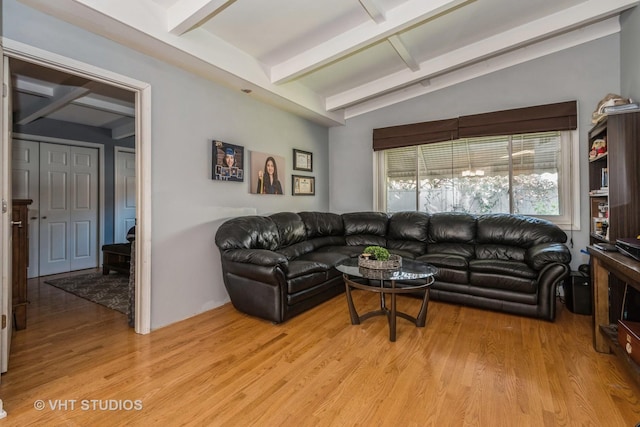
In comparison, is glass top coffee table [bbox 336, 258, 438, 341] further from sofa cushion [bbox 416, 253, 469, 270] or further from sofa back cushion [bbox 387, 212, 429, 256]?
sofa back cushion [bbox 387, 212, 429, 256]

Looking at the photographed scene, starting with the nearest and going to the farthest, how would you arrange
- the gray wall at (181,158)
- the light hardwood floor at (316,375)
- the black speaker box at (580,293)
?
the light hardwood floor at (316,375), the gray wall at (181,158), the black speaker box at (580,293)

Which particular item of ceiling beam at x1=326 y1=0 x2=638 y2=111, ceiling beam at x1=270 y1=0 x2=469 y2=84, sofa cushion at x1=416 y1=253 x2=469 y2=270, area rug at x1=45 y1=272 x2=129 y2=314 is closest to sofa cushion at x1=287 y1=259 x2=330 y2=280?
sofa cushion at x1=416 y1=253 x2=469 y2=270

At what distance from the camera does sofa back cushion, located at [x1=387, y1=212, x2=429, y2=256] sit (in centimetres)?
393

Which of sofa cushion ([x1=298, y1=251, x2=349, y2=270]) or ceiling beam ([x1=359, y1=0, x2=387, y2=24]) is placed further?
sofa cushion ([x1=298, y1=251, x2=349, y2=270])

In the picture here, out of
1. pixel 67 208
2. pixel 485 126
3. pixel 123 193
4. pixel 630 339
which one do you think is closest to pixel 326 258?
pixel 630 339

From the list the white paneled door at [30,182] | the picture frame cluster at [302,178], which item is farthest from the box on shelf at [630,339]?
the white paneled door at [30,182]

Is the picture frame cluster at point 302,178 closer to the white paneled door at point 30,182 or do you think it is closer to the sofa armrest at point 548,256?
the sofa armrest at point 548,256

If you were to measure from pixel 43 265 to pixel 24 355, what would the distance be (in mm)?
3185

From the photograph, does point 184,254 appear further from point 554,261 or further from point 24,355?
point 554,261

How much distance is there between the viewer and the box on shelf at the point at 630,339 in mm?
1690

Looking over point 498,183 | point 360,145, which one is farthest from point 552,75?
point 360,145

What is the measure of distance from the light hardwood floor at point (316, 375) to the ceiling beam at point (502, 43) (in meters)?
2.90

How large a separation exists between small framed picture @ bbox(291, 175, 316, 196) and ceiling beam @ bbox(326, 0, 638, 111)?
4.39ft

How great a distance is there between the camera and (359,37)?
288 centimetres
